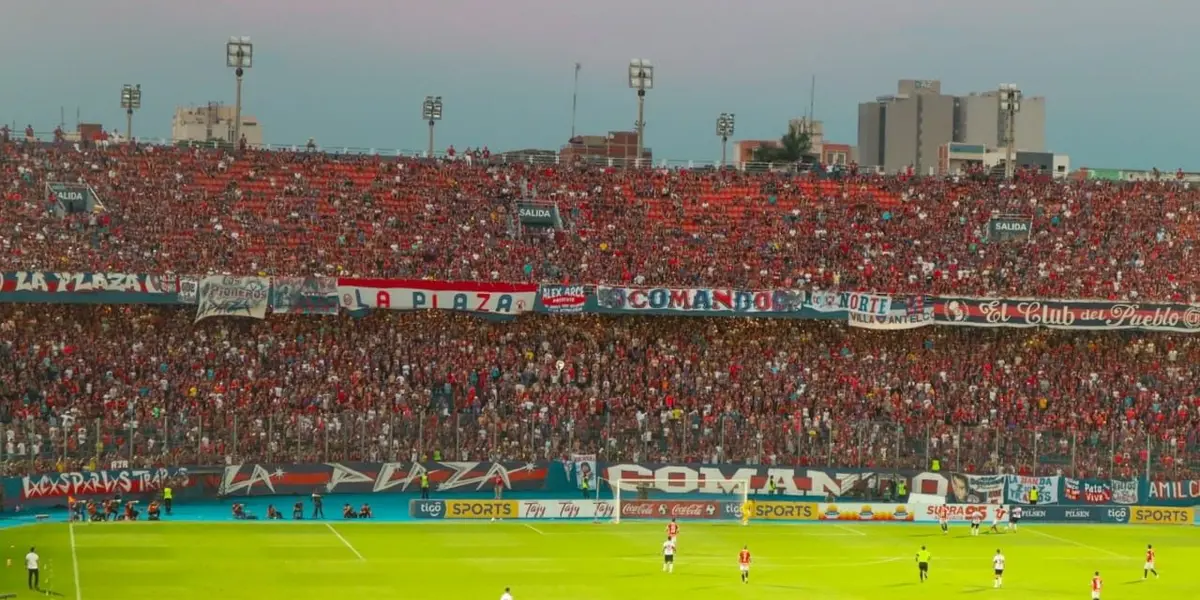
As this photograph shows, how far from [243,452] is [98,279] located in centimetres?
953

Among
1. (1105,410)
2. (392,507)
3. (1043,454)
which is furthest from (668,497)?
(1105,410)

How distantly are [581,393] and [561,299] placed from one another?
14.4 feet

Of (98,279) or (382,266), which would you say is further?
(382,266)

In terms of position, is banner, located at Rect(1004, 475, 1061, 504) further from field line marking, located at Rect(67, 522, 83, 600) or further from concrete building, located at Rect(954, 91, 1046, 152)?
concrete building, located at Rect(954, 91, 1046, 152)

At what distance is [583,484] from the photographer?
2537 inches

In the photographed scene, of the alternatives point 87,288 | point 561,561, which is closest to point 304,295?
point 87,288

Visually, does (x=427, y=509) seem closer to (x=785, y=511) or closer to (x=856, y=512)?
(x=785, y=511)

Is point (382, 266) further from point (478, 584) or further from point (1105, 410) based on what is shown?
point (1105, 410)

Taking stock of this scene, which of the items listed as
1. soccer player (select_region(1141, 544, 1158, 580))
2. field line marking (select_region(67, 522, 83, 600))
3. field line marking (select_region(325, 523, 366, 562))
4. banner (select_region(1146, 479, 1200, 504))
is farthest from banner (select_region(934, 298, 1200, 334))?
field line marking (select_region(67, 522, 83, 600))

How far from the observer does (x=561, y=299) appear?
230ft

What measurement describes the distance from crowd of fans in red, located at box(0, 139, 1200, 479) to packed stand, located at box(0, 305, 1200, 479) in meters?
0.10

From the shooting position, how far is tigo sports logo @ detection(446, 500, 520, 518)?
60.8 meters

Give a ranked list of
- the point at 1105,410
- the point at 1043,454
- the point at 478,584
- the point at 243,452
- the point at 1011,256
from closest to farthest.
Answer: the point at 478,584 < the point at 243,452 < the point at 1043,454 < the point at 1105,410 < the point at 1011,256

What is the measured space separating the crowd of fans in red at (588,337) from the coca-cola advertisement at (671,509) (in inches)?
113
